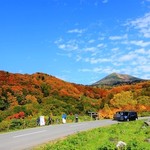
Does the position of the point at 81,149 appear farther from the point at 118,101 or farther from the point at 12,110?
the point at 118,101

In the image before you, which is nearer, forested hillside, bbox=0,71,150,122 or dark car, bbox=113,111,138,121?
dark car, bbox=113,111,138,121

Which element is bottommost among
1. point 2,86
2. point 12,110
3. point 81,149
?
point 81,149

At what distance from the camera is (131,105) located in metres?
66.1

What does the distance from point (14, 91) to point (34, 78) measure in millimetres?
14012

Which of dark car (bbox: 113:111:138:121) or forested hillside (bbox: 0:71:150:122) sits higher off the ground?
forested hillside (bbox: 0:71:150:122)

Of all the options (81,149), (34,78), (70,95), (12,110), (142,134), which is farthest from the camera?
(34,78)

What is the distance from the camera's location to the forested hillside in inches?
2365

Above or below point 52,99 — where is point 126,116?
below

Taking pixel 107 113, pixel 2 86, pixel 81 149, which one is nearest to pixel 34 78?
Result: pixel 2 86

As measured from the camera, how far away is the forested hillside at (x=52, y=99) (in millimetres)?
60062

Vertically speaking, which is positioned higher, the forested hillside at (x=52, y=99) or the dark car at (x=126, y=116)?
the forested hillside at (x=52, y=99)

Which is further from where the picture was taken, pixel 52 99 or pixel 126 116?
pixel 52 99

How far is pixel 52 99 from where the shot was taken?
6800 cm

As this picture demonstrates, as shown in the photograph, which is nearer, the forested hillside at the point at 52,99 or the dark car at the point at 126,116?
the dark car at the point at 126,116
